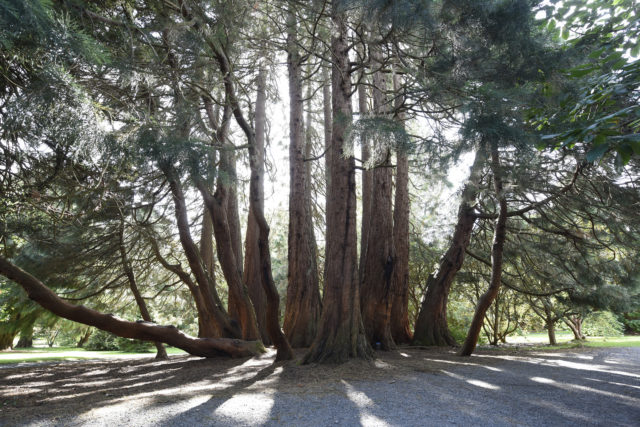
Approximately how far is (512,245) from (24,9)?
8.33 m

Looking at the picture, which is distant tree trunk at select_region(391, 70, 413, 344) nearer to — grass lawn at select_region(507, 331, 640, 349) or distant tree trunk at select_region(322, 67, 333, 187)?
distant tree trunk at select_region(322, 67, 333, 187)

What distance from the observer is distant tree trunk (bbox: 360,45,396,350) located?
24.3 ft

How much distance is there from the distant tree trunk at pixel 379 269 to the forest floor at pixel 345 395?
104cm

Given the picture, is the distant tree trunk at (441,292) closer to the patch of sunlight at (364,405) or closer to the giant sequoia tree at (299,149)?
the giant sequoia tree at (299,149)

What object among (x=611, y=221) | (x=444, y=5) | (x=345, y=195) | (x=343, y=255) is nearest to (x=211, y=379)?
(x=343, y=255)

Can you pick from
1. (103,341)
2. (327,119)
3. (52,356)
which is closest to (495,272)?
(327,119)

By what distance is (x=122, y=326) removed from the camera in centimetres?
587

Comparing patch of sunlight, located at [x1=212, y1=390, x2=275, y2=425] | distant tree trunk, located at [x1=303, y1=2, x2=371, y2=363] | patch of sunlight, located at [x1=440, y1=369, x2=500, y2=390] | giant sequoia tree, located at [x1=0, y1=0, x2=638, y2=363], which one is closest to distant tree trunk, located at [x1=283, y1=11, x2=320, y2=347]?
giant sequoia tree, located at [x1=0, y1=0, x2=638, y2=363]

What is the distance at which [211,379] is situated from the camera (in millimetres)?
5102

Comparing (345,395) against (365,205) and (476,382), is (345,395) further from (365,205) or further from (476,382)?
(365,205)

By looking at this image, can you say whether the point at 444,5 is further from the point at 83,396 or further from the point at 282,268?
the point at 282,268

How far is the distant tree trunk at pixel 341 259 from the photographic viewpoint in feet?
18.1

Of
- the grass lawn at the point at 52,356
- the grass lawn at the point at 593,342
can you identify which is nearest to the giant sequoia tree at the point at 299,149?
the grass lawn at the point at 52,356

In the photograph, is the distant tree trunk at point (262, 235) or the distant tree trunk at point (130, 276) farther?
the distant tree trunk at point (130, 276)
